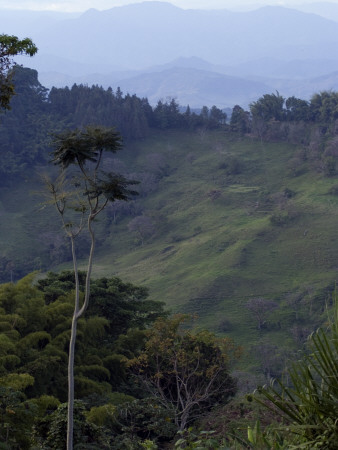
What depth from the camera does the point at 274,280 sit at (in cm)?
3941

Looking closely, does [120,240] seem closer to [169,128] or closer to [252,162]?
[252,162]

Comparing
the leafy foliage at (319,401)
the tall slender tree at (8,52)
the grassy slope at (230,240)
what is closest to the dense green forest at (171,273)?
the leafy foliage at (319,401)

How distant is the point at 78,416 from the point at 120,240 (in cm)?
4239

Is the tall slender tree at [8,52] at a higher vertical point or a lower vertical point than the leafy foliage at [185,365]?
higher

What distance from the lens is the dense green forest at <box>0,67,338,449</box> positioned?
13188 mm

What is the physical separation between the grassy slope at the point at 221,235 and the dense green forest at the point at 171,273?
155mm

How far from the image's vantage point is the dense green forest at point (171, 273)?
13188 mm

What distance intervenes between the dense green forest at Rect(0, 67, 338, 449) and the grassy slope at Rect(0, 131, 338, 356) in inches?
6.1

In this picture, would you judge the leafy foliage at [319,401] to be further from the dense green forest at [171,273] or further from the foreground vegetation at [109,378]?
the foreground vegetation at [109,378]

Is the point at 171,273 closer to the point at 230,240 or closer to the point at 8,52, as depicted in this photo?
the point at 230,240

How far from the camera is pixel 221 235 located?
4725cm

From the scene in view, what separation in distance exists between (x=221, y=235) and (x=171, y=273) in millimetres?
6219

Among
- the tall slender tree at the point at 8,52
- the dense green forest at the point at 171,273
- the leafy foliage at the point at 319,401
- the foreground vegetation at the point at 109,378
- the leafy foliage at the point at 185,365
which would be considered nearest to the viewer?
the leafy foliage at the point at 319,401

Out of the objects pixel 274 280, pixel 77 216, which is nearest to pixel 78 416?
pixel 274 280
